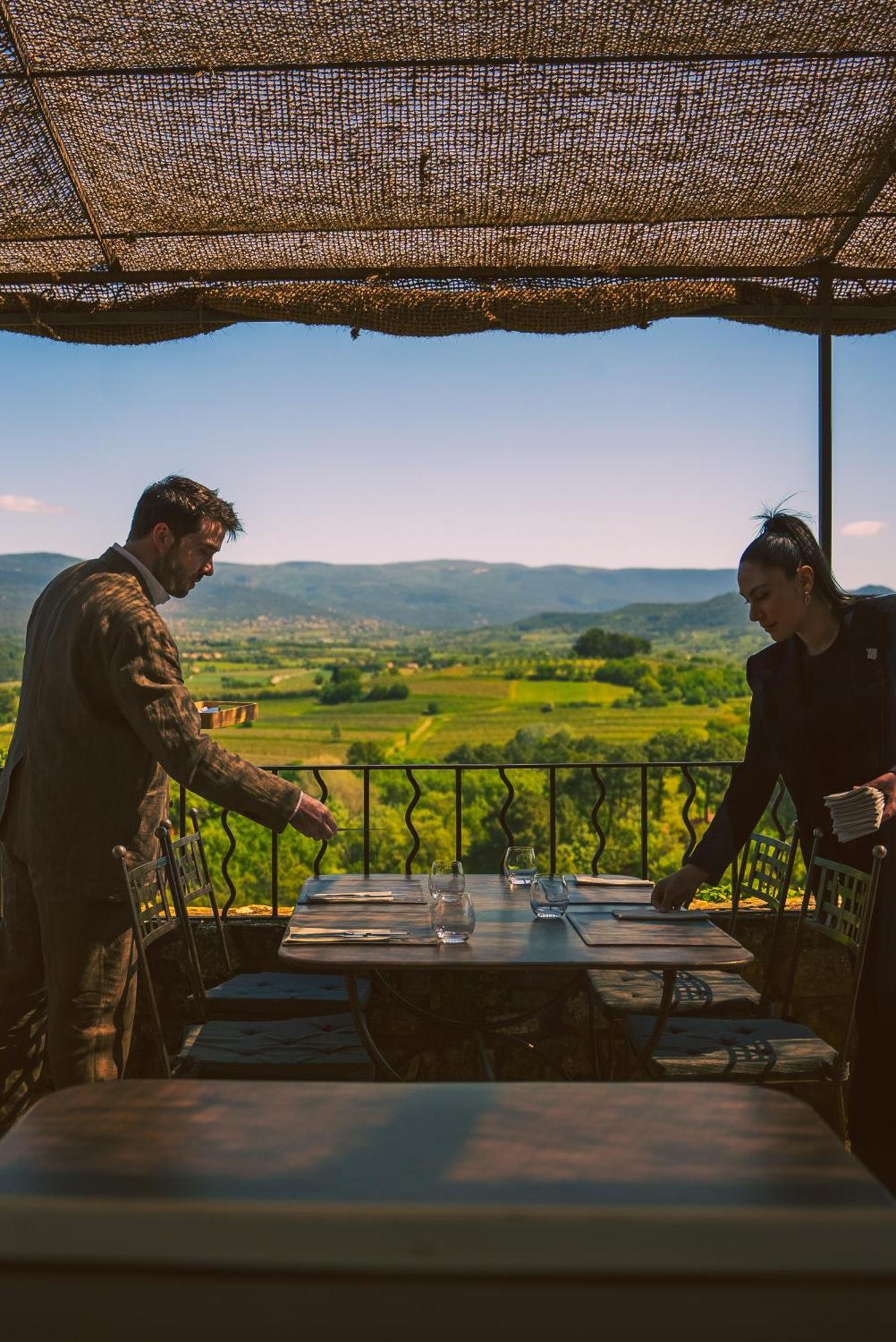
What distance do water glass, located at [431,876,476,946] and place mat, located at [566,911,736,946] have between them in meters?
0.29

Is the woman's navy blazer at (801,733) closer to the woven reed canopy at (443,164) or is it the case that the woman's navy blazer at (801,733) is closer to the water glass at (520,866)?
the water glass at (520,866)

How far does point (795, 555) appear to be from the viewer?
2750 millimetres

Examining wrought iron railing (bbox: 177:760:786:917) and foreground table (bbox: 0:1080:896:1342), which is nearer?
foreground table (bbox: 0:1080:896:1342)

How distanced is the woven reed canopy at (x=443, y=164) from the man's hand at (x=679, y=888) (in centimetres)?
176

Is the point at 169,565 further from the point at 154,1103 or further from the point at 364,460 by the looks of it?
the point at 364,460

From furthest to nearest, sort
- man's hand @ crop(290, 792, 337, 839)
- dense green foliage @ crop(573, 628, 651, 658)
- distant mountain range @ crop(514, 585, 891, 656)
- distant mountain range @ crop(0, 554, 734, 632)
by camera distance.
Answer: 1. dense green foliage @ crop(573, 628, 651, 658)
2. distant mountain range @ crop(0, 554, 734, 632)
3. distant mountain range @ crop(514, 585, 891, 656)
4. man's hand @ crop(290, 792, 337, 839)

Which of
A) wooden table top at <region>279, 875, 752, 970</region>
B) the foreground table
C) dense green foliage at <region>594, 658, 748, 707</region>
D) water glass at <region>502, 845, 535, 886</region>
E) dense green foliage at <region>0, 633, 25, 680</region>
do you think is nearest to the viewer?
the foreground table

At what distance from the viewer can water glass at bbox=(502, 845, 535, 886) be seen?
3090 millimetres

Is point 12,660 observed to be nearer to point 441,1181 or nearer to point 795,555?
point 795,555

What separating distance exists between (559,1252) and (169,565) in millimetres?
2327

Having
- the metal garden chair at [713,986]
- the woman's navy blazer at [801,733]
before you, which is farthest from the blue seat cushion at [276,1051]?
the woman's navy blazer at [801,733]

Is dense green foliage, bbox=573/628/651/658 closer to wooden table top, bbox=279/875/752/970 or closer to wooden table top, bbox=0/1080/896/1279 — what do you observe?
wooden table top, bbox=279/875/752/970

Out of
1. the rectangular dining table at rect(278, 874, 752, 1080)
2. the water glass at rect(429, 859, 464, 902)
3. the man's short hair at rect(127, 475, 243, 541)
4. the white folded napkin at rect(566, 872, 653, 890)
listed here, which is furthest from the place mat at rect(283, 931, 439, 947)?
the man's short hair at rect(127, 475, 243, 541)

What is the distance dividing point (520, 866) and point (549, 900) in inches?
14.5
